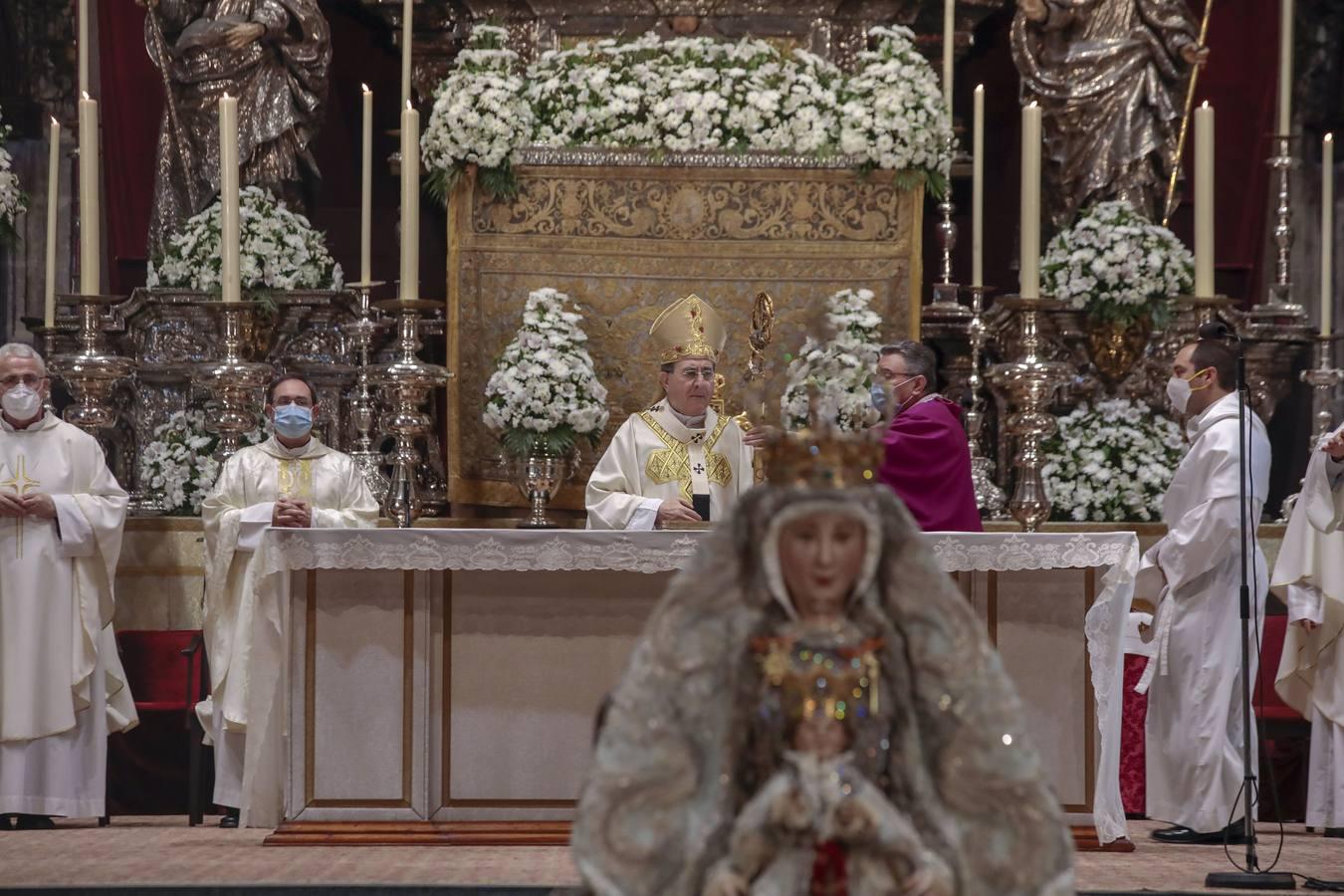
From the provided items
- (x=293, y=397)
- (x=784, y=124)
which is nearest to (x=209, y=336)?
(x=293, y=397)

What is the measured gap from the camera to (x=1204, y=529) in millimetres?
7727

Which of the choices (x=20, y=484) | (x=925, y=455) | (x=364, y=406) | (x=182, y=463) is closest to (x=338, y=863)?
(x=364, y=406)

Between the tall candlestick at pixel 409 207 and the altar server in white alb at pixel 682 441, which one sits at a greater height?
the tall candlestick at pixel 409 207

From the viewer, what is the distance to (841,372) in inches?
219

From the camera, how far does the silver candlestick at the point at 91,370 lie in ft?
24.2

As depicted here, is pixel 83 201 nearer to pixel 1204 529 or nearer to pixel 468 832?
pixel 468 832

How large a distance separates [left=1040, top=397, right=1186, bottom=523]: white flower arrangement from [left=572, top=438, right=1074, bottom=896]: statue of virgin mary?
5.41 meters

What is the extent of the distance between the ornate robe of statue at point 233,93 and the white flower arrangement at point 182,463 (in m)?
0.92

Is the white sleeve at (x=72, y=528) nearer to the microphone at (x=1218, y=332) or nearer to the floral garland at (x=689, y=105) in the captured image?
the floral garland at (x=689, y=105)

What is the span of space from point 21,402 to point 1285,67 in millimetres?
5851

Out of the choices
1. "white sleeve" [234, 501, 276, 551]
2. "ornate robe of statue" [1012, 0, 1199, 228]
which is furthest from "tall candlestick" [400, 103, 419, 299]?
"ornate robe of statue" [1012, 0, 1199, 228]

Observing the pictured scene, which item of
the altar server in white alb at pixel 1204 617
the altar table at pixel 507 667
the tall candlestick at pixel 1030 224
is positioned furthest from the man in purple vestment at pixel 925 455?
the altar server in white alb at pixel 1204 617

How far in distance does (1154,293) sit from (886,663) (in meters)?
5.80

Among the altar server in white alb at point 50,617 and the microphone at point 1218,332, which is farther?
the altar server in white alb at point 50,617
